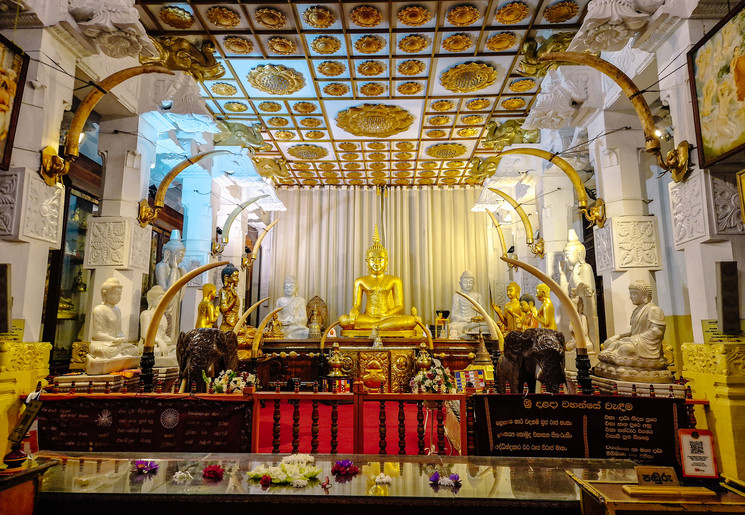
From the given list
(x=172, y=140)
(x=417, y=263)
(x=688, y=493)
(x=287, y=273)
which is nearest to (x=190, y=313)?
(x=172, y=140)

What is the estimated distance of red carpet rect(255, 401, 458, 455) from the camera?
4.11 meters

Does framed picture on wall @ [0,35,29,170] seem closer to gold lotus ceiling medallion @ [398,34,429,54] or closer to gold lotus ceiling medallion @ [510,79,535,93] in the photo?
gold lotus ceiling medallion @ [398,34,429,54]

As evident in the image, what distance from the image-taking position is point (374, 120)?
8156mm

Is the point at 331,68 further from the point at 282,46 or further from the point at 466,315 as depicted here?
the point at 466,315

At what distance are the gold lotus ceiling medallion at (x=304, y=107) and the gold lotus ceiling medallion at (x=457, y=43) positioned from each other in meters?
2.61

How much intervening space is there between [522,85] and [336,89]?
2.90 m

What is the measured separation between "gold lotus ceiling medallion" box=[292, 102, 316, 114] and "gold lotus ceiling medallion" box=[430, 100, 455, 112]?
2.05 m

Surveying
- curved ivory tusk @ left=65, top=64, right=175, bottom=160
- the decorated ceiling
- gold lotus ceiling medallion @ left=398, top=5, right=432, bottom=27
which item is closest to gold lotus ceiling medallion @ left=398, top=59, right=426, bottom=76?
the decorated ceiling

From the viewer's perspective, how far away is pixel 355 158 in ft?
33.7

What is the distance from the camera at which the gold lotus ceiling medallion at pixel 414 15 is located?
530 centimetres

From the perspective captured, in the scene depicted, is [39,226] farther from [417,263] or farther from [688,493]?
[417,263]

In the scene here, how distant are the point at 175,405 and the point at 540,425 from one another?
2.58 metres

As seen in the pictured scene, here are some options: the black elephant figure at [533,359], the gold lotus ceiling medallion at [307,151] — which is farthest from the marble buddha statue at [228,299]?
the black elephant figure at [533,359]

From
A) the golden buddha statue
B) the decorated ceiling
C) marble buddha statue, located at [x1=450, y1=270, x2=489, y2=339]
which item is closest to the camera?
the decorated ceiling
